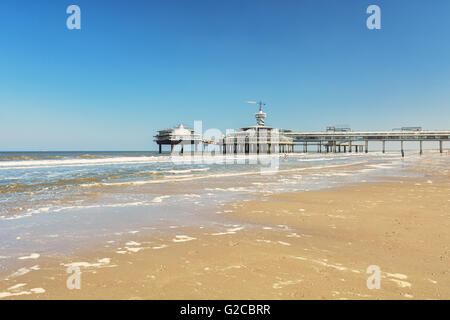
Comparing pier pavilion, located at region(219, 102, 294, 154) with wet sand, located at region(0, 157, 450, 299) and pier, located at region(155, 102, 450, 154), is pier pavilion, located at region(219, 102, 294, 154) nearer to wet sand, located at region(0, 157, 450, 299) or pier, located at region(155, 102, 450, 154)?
pier, located at region(155, 102, 450, 154)

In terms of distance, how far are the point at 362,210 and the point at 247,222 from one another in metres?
3.50

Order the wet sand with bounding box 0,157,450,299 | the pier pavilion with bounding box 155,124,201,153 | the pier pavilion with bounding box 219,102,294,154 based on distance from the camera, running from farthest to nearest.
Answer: the pier pavilion with bounding box 155,124,201,153 < the pier pavilion with bounding box 219,102,294,154 < the wet sand with bounding box 0,157,450,299

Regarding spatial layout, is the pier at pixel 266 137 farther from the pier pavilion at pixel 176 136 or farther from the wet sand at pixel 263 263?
the wet sand at pixel 263 263

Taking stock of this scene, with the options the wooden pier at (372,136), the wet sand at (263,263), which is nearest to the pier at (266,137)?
the wooden pier at (372,136)

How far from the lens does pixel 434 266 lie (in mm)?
3684

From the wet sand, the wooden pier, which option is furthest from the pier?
the wet sand

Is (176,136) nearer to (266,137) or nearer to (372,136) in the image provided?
(266,137)

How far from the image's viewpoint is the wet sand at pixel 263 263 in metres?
3.00

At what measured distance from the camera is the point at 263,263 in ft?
12.5

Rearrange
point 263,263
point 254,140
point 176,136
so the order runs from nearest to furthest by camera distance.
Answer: point 263,263 → point 254,140 → point 176,136

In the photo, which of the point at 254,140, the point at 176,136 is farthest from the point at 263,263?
the point at 176,136

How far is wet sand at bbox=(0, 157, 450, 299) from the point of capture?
9.84 feet
